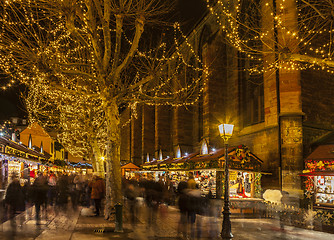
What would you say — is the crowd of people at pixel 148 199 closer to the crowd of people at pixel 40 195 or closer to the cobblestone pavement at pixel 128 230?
the crowd of people at pixel 40 195

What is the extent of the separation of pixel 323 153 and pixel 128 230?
36.3 feet

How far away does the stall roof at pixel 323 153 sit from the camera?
16531mm

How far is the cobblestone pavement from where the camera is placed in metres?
9.77

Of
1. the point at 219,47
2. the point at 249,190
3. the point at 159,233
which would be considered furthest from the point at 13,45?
the point at 219,47

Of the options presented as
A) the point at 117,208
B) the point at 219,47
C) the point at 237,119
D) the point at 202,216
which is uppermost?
the point at 219,47

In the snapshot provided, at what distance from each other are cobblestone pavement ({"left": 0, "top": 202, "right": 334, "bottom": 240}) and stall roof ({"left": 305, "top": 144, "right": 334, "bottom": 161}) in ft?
16.5

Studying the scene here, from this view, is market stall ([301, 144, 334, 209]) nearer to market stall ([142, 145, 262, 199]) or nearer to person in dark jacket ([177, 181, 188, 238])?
market stall ([142, 145, 262, 199])

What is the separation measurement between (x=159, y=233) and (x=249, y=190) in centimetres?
876

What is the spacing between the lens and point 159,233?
10539mm

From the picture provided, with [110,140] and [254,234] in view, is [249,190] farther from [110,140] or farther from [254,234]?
[110,140]

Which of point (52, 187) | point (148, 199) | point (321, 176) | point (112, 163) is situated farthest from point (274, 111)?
point (52, 187)

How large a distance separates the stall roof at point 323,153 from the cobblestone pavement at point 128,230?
5.04 meters

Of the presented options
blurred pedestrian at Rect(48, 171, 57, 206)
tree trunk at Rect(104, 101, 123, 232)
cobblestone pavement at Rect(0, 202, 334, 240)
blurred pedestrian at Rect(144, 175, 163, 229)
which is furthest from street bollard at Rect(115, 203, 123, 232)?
blurred pedestrian at Rect(48, 171, 57, 206)

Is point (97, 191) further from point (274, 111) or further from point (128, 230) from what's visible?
point (274, 111)
